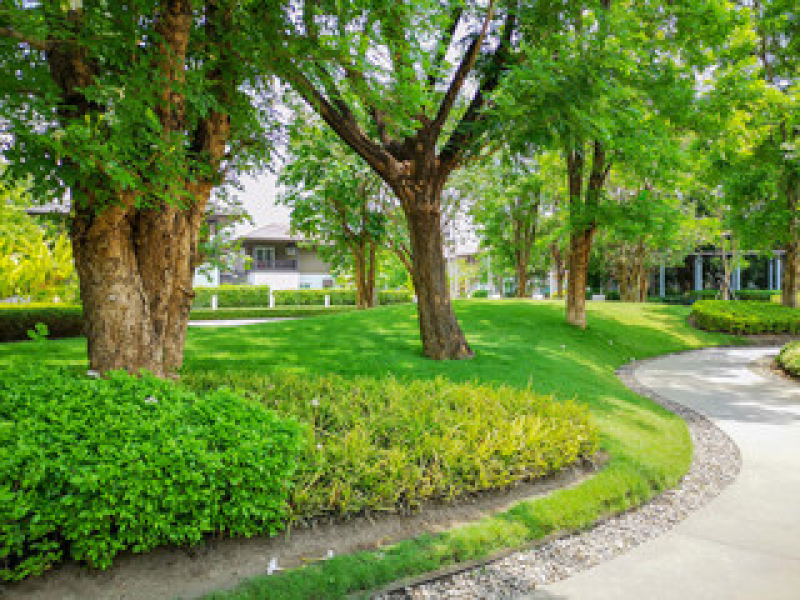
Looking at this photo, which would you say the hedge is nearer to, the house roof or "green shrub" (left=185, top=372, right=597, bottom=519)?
the house roof

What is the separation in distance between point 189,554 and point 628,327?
52.5 ft

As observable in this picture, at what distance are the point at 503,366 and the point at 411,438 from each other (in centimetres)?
513

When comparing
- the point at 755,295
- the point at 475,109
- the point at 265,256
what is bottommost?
the point at 755,295

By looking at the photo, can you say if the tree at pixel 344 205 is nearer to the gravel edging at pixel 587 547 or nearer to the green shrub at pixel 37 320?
the green shrub at pixel 37 320

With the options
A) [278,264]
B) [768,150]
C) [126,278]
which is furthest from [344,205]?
[278,264]

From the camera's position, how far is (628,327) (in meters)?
17.0

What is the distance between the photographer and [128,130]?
4.39 m

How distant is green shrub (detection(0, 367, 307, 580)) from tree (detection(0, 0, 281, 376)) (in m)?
1.67

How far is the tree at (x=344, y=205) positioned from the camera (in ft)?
56.9

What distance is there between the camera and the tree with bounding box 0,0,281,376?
434 cm

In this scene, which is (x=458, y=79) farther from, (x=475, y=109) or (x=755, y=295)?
(x=755, y=295)

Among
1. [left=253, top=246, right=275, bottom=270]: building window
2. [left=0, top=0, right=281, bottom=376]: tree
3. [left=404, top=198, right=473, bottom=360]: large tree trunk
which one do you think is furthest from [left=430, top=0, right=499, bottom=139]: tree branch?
[left=253, top=246, right=275, bottom=270]: building window

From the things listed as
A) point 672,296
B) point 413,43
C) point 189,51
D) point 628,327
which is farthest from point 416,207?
point 672,296

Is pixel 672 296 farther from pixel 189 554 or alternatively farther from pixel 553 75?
pixel 189 554
